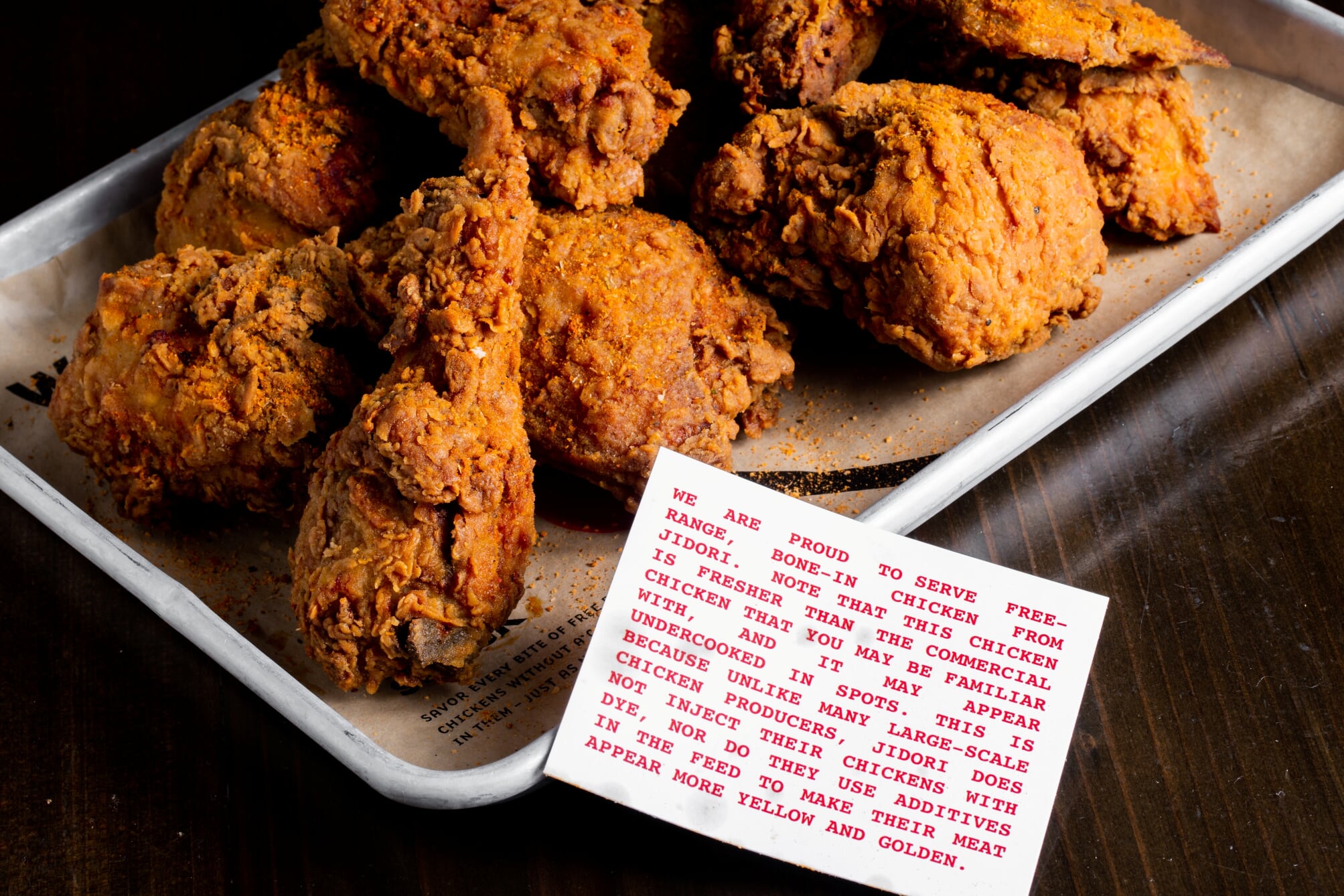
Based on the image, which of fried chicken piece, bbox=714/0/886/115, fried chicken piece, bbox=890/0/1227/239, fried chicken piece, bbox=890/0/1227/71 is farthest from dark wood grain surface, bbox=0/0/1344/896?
fried chicken piece, bbox=714/0/886/115

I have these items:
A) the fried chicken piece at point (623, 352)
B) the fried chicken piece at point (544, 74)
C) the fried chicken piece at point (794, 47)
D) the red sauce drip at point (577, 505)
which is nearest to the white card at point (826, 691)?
the fried chicken piece at point (623, 352)

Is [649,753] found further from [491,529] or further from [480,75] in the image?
[480,75]

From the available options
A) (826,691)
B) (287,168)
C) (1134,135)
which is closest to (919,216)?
(1134,135)

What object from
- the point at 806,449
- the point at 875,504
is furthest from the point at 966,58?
the point at 875,504

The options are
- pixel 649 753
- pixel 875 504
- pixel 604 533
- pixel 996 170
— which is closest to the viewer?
pixel 649 753

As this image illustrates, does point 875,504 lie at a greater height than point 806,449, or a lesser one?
greater

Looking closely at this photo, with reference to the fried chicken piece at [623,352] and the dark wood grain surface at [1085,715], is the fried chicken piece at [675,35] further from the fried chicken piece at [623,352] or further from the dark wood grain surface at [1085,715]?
the dark wood grain surface at [1085,715]
